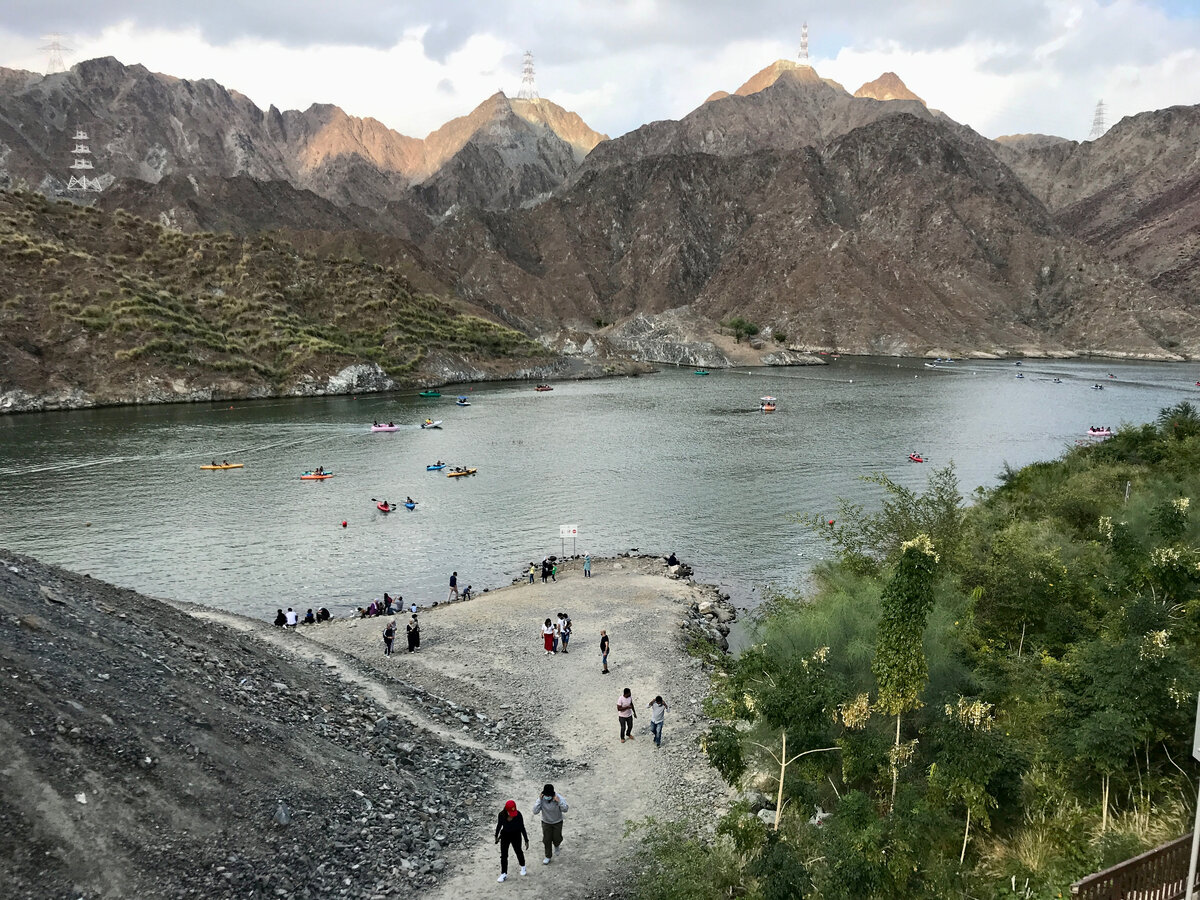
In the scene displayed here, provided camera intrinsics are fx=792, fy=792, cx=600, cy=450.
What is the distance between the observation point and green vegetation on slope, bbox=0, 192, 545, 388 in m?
112

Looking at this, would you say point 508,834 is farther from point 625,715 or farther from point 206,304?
point 206,304

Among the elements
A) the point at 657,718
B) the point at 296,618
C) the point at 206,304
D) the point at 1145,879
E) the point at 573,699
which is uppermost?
the point at 206,304

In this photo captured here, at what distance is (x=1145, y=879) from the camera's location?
852 centimetres

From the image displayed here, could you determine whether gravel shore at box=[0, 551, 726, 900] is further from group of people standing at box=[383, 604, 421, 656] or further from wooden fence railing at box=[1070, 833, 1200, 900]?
wooden fence railing at box=[1070, 833, 1200, 900]

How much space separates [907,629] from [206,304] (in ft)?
461

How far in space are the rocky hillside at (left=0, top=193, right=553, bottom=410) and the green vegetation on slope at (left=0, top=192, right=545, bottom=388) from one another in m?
0.27

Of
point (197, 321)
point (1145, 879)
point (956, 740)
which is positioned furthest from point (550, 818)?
point (197, 321)

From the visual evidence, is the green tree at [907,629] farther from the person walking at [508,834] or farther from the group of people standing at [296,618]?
the group of people standing at [296,618]

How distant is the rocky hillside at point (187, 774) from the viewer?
1138cm

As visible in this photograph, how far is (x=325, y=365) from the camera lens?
126062 millimetres

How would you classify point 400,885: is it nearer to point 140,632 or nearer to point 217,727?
point 217,727

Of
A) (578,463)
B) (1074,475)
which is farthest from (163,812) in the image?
(578,463)

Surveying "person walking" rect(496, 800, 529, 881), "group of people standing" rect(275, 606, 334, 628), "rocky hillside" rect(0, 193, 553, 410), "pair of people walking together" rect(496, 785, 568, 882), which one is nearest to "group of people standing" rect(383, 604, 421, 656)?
"group of people standing" rect(275, 606, 334, 628)

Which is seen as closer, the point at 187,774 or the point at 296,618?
the point at 187,774
